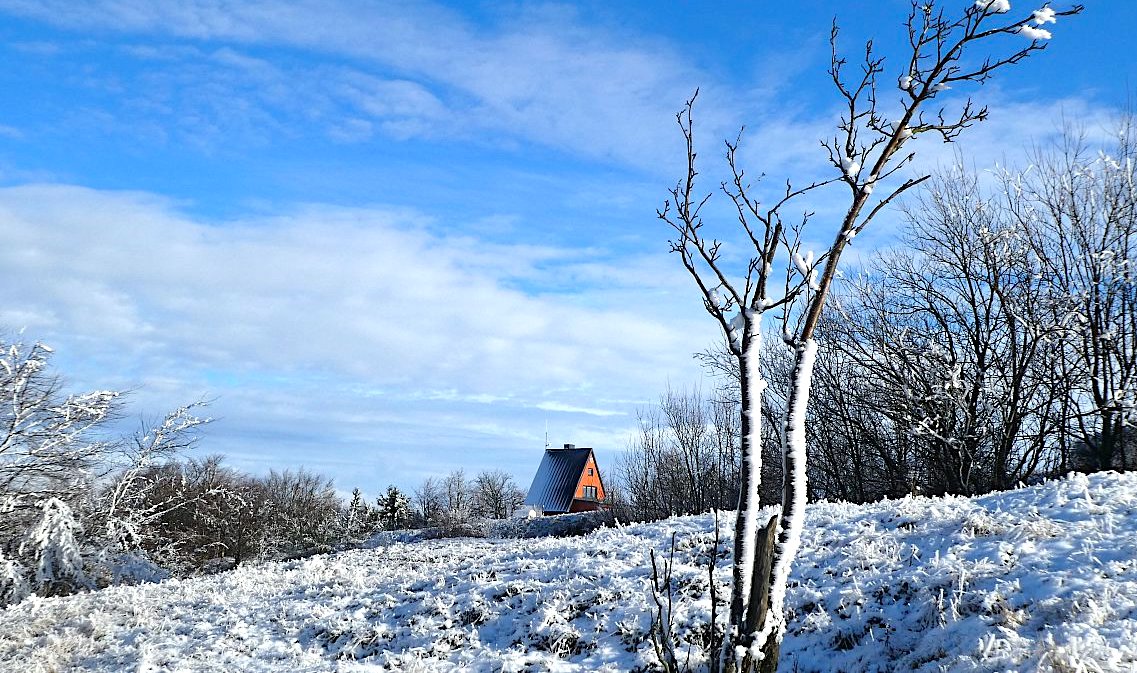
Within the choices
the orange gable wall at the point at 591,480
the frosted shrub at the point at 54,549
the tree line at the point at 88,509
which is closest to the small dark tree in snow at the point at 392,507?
the orange gable wall at the point at 591,480

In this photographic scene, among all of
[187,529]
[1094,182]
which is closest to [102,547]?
[187,529]

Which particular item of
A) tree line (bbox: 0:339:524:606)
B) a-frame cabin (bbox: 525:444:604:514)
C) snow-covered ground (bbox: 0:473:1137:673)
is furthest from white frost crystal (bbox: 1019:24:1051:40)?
a-frame cabin (bbox: 525:444:604:514)

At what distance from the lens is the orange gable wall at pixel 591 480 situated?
6053 cm

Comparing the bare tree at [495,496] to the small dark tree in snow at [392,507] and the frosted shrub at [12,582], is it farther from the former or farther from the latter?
the frosted shrub at [12,582]

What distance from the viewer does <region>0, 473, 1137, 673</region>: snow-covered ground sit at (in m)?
7.25

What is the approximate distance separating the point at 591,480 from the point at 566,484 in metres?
2.82

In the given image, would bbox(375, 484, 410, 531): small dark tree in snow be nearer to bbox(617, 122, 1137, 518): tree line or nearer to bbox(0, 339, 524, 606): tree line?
bbox(0, 339, 524, 606): tree line

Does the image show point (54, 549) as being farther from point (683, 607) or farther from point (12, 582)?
point (683, 607)

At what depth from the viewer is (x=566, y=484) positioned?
199 ft

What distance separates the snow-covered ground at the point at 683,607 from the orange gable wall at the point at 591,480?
151 ft

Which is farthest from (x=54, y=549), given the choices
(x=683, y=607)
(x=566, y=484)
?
(x=566, y=484)

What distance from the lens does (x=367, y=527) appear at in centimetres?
4881

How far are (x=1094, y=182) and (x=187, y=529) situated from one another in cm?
3404

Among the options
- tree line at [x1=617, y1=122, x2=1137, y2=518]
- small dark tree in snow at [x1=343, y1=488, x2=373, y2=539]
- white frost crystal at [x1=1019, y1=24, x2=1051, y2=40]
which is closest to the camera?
white frost crystal at [x1=1019, y1=24, x2=1051, y2=40]
